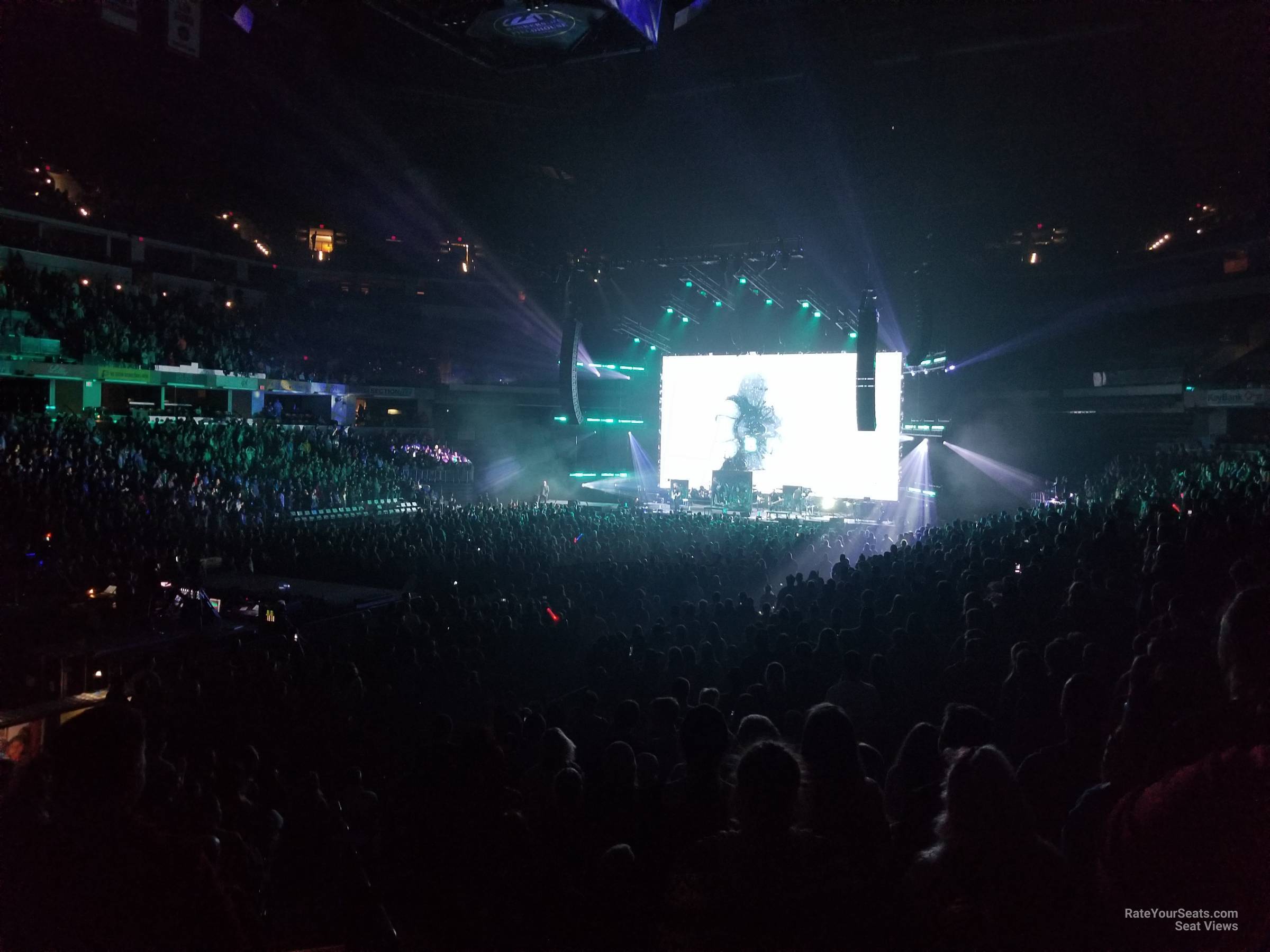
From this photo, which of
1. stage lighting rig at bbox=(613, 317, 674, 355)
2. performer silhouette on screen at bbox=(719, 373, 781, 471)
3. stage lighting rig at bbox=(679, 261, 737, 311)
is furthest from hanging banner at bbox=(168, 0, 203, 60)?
stage lighting rig at bbox=(613, 317, 674, 355)

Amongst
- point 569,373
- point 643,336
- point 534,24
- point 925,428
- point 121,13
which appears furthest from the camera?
point 643,336

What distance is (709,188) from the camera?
1397 centimetres

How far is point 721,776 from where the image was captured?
3035 mm

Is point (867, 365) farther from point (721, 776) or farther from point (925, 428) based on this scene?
point (721, 776)

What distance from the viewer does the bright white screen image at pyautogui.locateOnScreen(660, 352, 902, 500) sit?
21656mm

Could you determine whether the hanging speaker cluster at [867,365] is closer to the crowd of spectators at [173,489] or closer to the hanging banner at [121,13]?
the crowd of spectators at [173,489]

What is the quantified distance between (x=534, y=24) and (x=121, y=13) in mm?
5938

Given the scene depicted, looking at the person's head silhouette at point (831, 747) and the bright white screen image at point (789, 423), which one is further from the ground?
the bright white screen image at point (789, 423)

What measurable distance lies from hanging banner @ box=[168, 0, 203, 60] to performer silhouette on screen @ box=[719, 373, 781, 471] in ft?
56.2

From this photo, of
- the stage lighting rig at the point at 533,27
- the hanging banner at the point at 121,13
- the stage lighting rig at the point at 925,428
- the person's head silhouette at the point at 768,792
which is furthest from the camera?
the stage lighting rig at the point at 925,428

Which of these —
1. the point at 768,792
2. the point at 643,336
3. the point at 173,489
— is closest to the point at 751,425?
the point at 643,336
